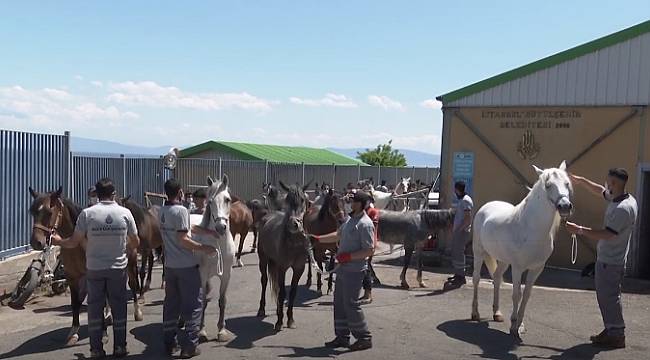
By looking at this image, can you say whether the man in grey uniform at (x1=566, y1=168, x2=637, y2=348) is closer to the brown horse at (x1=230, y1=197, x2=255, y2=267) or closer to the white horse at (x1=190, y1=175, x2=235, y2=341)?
the white horse at (x1=190, y1=175, x2=235, y2=341)

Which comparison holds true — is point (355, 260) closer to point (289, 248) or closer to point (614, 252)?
point (289, 248)

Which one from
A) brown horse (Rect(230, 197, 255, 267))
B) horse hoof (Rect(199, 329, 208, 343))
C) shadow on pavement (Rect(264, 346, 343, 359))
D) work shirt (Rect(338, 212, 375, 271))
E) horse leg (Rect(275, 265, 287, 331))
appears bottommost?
shadow on pavement (Rect(264, 346, 343, 359))

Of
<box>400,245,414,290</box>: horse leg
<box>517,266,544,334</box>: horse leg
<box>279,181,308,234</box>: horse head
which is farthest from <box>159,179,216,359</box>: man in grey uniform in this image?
<box>400,245,414,290</box>: horse leg

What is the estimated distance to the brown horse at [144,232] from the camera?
1060 cm

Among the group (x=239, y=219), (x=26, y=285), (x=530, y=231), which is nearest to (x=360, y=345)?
(x=530, y=231)

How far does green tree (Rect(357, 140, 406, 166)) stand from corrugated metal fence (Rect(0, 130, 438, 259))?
82.3 feet

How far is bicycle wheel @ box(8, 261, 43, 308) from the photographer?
32.7 feet

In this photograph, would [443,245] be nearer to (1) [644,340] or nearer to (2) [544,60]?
(2) [544,60]

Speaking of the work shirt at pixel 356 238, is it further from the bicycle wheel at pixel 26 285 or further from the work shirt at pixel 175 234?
the bicycle wheel at pixel 26 285

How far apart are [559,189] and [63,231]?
5905 mm

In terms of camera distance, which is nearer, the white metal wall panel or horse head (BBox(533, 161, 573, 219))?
horse head (BBox(533, 161, 573, 219))

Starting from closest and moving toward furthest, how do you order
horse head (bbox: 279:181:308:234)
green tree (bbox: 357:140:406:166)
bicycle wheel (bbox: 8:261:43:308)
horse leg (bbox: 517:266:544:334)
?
horse leg (bbox: 517:266:544:334) → horse head (bbox: 279:181:308:234) → bicycle wheel (bbox: 8:261:43:308) → green tree (bbox: 357:140:406:166)

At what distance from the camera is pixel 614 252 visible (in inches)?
317

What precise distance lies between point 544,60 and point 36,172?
10679mm
